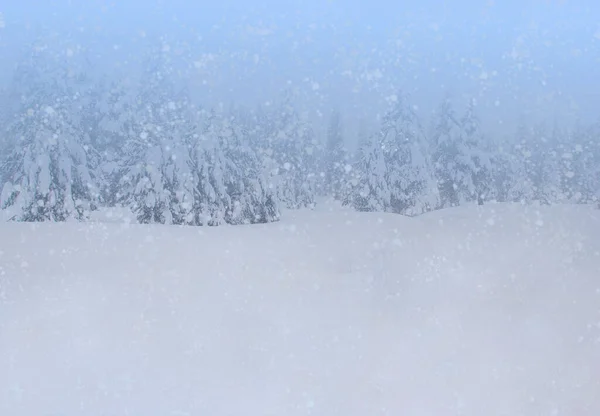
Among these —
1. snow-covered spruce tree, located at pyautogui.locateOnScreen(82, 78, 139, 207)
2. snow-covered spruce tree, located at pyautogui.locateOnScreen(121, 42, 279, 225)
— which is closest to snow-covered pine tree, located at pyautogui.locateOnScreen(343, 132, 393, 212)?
snow-covered spruce tree, located at pyautogui.locateOnScreen(121, 42, 279, 225)

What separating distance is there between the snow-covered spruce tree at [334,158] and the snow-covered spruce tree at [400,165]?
16565 millimetres

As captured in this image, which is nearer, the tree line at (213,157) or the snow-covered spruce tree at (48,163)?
the tree line at (213,157)

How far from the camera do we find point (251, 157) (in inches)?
842

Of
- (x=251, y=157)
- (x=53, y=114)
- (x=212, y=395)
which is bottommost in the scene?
(x=212, y=395)

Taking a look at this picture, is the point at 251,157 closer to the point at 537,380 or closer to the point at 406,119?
the point at 406,119

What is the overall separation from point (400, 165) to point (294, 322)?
17.7 meters

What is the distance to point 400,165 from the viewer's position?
26.9 metres

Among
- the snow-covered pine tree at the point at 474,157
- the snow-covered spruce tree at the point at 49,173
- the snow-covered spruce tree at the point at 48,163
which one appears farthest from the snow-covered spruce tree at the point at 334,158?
the snow-covered spruce tree at the point at 49,173

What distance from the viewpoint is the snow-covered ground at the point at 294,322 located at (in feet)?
26.5

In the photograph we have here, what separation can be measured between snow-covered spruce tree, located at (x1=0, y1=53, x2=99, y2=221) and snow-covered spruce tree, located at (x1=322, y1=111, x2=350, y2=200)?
24.8 metres

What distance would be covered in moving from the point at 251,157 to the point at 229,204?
83.4 inches

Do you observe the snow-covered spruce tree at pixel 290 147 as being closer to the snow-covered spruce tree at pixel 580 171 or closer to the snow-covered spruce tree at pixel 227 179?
the snow-covered spruce tree at pixel 227 179

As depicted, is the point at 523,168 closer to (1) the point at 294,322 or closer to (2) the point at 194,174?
(2) the point at 194,174

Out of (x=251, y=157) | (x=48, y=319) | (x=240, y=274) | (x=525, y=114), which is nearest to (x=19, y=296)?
(x=48, y=319)
